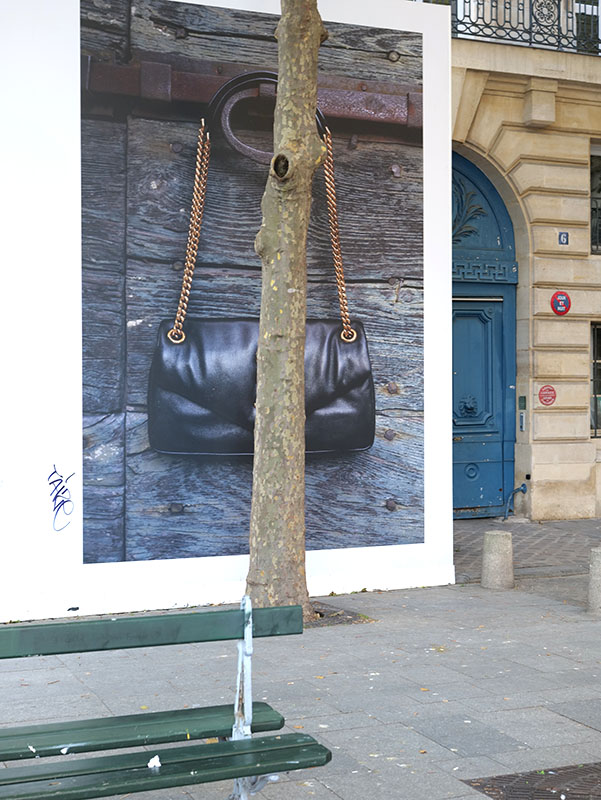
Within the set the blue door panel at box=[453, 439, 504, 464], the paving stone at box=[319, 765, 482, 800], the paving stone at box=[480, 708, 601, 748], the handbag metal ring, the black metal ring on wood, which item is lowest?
the paving stone at box=[319, 765, 482, 800]

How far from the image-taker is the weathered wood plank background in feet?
31.0

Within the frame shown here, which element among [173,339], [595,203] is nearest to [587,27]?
[595,203]

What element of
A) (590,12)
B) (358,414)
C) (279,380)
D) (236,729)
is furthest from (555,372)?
(236,729)

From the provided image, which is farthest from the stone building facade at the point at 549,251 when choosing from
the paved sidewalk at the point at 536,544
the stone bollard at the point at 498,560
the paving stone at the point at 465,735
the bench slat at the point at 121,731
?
the bench slat at the point at 121,731

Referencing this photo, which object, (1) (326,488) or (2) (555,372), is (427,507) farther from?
(2) (555,372)

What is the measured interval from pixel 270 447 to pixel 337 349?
193 cm

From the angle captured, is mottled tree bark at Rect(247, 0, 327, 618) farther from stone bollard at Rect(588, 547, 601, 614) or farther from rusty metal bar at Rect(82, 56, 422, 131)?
stone bollard at Rect(588, 547, 601, 614)

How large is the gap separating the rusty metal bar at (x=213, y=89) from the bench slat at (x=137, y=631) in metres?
6.19

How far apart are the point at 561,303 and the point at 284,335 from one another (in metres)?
8.31

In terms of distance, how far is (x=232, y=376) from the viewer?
9906mm

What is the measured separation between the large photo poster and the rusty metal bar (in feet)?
0.06

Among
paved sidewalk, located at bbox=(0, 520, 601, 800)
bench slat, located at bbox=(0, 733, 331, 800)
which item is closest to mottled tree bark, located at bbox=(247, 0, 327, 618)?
paved sidewalk, located at bbox=(0, 520, 601, 800)

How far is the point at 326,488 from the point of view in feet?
33.7

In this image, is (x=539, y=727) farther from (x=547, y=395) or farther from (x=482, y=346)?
(x=482, y=346)
